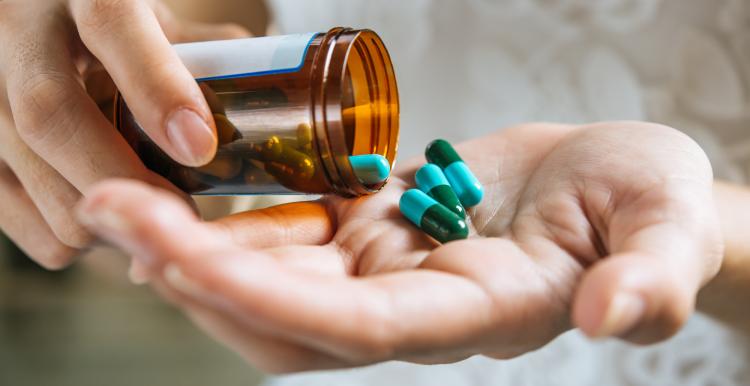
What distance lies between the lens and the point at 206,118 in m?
0.81

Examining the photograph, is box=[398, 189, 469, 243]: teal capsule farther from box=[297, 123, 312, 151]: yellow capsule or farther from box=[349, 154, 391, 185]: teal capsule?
box=[297, 123, 312, 151]: yellow capsule

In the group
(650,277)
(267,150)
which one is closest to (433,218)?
(267,150)

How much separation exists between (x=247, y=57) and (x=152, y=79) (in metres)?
0.13

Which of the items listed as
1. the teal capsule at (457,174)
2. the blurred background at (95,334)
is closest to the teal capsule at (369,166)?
the teal capsule at (457,174)

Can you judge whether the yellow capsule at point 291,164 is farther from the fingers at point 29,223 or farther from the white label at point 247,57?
the fingers at point 29,223

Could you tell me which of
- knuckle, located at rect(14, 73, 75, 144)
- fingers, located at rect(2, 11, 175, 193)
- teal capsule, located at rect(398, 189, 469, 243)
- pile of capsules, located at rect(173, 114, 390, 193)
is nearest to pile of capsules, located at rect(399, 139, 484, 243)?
teal capsule, located at rect(398, 189, 469, 243)

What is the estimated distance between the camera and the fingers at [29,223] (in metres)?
1.13

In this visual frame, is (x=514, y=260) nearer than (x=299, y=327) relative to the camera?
No

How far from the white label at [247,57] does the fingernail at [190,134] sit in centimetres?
11

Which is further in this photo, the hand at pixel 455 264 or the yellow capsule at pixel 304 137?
the yellow capsule at pixel 304 137

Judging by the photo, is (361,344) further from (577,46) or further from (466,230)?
(577,46)

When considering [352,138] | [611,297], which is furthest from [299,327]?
[352,138]

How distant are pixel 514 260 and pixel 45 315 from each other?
2.63 meters

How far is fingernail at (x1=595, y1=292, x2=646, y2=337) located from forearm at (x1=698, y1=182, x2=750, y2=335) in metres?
0.54
